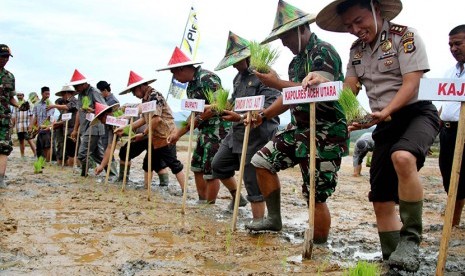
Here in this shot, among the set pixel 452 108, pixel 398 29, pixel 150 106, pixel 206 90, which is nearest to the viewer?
pixel 398 29

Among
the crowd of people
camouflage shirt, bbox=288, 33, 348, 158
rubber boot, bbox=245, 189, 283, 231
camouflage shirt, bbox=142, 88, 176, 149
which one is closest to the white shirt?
the crowd of people

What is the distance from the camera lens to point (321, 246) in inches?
167

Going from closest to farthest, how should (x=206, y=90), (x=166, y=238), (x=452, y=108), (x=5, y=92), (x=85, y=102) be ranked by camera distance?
(x=166, y=238)
(x=452, y=108)
(x=206, y=90)
(x=5, y=92)
(x=85, y=102)

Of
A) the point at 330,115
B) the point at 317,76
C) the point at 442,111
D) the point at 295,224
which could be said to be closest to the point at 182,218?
the point at 295,224

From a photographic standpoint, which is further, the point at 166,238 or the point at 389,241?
the point at 166,238

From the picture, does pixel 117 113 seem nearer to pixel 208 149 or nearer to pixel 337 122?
pixel 208 149

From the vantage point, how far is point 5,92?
747 centimetres

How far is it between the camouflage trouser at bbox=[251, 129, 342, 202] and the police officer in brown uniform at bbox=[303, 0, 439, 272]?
18.0 inches

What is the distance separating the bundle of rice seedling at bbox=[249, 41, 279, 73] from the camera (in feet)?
14.0

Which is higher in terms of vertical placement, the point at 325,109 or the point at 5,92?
the point at 5,92

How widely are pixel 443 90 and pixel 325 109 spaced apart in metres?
1.36

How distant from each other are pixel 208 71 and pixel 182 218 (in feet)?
6.40

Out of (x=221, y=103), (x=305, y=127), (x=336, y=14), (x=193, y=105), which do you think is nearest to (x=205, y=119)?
(x=193, y=105)

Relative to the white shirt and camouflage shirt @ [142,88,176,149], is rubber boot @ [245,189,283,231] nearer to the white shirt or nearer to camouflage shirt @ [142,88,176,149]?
the white shirt
